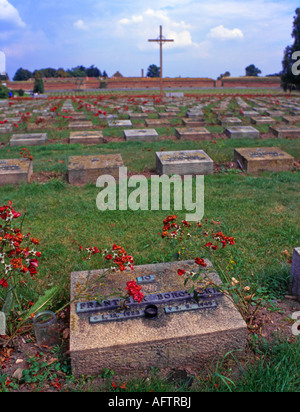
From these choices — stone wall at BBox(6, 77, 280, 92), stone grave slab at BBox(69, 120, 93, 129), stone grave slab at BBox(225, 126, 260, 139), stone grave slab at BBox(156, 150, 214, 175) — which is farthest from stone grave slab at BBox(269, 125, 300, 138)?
stone wall at BBox(6, 77, 280, 92)

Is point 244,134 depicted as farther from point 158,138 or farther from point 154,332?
point 154,332

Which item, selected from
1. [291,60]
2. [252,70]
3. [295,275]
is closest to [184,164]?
[295,275]

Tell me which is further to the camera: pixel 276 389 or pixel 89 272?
pixel 89 272

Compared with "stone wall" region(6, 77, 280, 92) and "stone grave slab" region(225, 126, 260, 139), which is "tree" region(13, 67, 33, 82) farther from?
"stone grave slab" region(225, 126, 260, 139)

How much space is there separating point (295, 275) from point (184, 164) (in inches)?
145

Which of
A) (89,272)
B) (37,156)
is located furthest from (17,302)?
(37,156)

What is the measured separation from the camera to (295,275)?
3.05 meters

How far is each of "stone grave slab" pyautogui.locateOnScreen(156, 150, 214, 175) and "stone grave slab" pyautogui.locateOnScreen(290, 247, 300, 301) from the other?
360cm

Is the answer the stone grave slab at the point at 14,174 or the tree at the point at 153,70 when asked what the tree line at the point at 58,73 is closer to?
the tree at the point at 153,70

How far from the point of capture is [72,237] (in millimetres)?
4160

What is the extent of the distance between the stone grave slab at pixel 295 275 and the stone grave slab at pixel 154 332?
800mm
